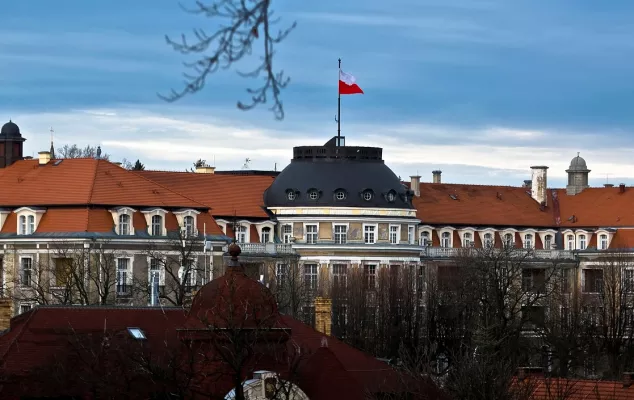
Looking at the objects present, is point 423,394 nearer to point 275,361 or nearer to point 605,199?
point 275,361

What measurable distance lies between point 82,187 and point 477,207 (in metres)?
38.5

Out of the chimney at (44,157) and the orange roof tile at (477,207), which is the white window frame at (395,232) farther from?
the chimney at (44,157)

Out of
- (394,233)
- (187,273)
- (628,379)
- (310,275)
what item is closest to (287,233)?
(310,275)

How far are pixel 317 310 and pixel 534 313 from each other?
23.9 m

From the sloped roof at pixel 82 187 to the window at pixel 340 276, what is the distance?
29.8ft

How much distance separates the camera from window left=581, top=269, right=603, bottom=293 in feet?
465

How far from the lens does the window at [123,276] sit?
116m

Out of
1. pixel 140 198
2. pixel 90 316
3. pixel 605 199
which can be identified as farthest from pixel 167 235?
pixel 90 316

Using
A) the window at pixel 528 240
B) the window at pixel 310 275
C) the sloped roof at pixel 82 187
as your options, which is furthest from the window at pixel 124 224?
the window at pixel 528 240

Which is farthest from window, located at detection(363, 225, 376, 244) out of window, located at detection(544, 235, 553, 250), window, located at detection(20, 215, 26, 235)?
window, located at detection(20, 215, 26, 235)

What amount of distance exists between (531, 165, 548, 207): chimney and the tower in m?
38.1

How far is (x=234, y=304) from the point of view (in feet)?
199

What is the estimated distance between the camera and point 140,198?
123 meters

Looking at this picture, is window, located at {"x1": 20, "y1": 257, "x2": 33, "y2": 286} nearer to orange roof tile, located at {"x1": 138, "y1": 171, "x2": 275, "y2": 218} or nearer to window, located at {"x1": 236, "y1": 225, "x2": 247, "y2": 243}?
orange roof tile, located at {"x1": 138, "y1": 171, "x2": 275, "y2": 218}
